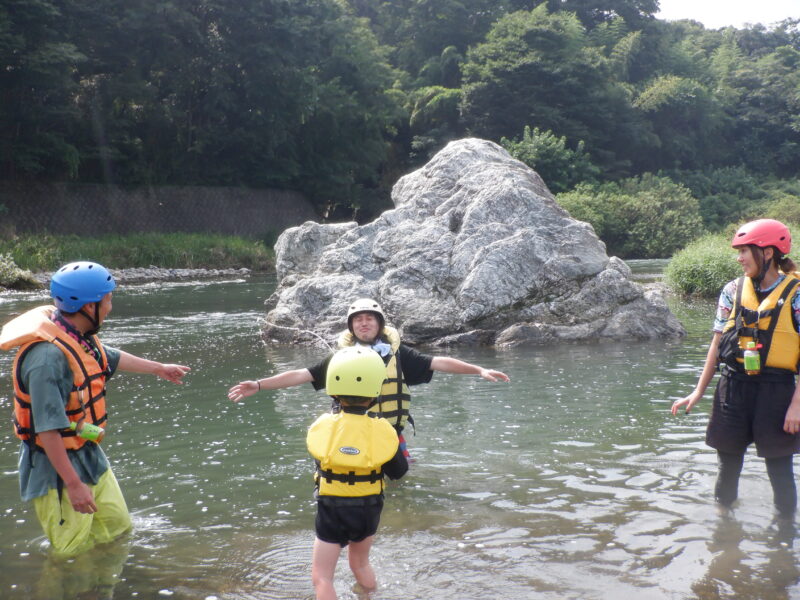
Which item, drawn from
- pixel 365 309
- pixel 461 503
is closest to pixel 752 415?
pixel 461 503

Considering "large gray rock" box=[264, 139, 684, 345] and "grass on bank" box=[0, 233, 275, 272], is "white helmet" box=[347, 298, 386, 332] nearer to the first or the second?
"large gray rock" box=[264, 139, 684, 345]

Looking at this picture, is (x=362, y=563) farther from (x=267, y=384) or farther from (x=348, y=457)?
(x=267, y=384)

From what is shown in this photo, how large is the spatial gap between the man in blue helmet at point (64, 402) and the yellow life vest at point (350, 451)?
1217 mm

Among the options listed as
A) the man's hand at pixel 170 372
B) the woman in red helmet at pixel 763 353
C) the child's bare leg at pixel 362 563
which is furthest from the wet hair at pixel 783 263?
the man's hand at pixel 170 372

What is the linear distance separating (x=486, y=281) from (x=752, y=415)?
758 centimetres

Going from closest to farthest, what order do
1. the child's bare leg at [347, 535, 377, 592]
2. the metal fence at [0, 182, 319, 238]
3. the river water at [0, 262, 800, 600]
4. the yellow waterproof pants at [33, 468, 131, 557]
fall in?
the child's bare leg at [347, 535, 377, 592] → the yellow waterproof pants at [33, 468, 131, 557] → the river water at [0, 262, 800, 600] → the metal fence at [0, 182, 319, 238]

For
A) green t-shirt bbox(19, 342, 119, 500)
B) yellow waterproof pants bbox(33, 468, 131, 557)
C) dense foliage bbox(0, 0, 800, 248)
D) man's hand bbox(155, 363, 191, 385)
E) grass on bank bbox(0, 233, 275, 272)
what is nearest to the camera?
green t-shirt bbox(19, 342, 119, 500)

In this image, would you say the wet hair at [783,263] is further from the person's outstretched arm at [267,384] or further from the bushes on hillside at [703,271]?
the bushes on hillside at [703,271]

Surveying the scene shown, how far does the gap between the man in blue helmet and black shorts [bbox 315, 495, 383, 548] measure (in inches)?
47.1

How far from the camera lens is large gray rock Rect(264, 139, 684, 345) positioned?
40.1 ft

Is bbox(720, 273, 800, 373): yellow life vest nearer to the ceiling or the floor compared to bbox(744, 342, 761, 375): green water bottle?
nearer to the ceiling

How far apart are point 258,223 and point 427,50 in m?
23.5

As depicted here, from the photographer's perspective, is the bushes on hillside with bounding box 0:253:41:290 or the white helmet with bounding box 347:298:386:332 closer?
the white helmet with bounding box 347:298:386:332

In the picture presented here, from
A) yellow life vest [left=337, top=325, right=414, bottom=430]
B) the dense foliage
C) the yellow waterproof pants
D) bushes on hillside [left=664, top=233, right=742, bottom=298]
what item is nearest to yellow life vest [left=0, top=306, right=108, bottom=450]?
the yellow waterproof pants
